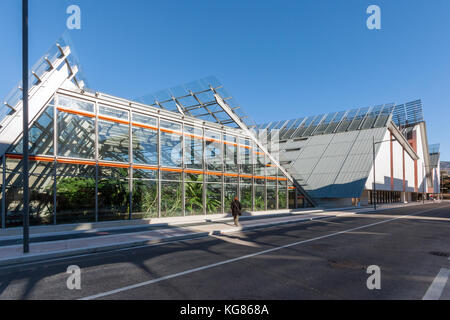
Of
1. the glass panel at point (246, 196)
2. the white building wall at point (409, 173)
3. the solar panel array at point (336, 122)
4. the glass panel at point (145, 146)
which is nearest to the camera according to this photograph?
the glass panel at point (145, 146)

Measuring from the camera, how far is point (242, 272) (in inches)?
278

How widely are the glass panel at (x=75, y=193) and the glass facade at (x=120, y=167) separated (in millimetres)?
47

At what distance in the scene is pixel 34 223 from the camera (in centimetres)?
1360

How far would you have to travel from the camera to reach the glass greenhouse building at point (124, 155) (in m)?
13.9

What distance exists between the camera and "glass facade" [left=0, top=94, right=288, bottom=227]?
1410cm

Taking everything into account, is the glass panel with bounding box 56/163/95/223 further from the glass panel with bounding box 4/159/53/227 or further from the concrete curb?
the concrete curb

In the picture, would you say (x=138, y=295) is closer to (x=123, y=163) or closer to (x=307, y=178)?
(x=123, y=163)

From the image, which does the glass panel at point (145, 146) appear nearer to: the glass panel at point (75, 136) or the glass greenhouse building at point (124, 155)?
the glass greenhouse building at point (124, 155)

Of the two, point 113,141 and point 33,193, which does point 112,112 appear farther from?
point 33,193

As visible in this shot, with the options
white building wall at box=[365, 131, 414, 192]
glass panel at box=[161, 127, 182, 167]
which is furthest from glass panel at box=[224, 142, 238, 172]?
white building wall at box=[365, 131, 414, 192]

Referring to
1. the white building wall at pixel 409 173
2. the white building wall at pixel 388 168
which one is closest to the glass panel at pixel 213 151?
the white building wall at pixel 388 168

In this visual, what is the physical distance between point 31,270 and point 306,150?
42.9 meters

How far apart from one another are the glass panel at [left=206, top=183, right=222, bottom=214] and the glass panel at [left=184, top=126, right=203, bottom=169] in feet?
6.10
